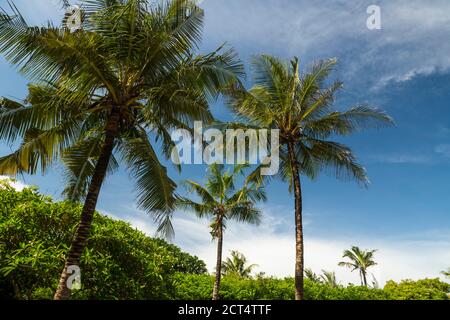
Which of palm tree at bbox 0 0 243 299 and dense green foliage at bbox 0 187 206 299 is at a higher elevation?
palm tree at bbox 0 0 243 299

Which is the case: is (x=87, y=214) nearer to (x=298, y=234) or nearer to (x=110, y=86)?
(x=110, y=86)

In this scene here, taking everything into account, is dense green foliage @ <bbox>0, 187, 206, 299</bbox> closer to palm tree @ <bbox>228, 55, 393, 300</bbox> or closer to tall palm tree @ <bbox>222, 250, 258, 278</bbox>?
palm tree @ <bbox>228, 55, 393, 300</bbox>

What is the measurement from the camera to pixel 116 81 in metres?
7.91

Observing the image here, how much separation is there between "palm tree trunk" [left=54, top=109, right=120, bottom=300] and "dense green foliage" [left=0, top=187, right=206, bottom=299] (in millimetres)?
1790

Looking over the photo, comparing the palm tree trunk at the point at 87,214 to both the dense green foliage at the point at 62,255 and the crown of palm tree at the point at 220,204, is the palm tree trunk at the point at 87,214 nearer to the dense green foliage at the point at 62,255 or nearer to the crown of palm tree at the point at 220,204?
the dense green foliage at the point at 62,255

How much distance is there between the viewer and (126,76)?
801 centimetres

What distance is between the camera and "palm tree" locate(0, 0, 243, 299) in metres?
7.30

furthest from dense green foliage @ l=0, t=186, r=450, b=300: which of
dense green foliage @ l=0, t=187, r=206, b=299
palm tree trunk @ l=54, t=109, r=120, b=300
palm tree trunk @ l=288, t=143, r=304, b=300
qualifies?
palm tree trunk @ l=288, t=143, r=304, b=300

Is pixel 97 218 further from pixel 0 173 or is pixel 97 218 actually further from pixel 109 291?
pixel 0 173

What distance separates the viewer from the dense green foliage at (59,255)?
8.57 meters

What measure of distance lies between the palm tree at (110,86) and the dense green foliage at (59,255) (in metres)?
1.28

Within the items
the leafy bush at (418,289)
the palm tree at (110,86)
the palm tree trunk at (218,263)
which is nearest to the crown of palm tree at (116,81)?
the palm tree at (110,86)

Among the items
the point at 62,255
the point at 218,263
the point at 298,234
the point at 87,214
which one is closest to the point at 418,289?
the point at 218,263
